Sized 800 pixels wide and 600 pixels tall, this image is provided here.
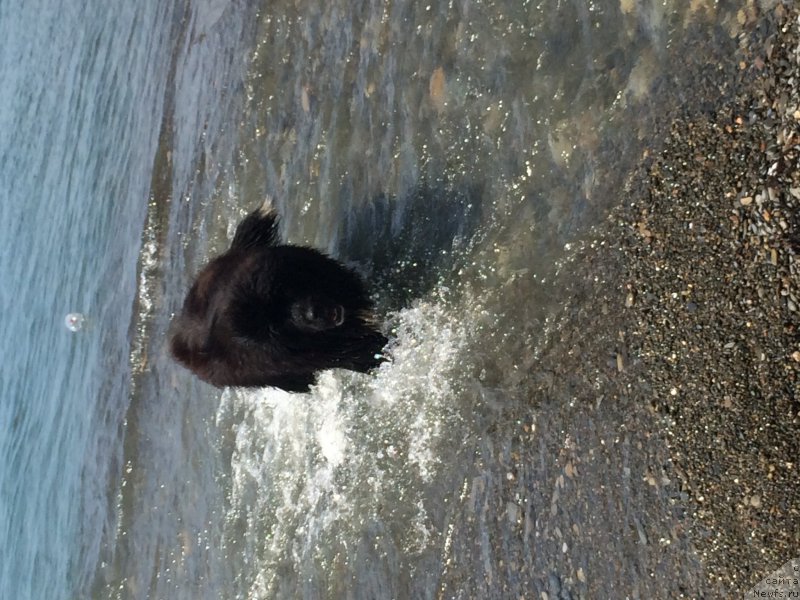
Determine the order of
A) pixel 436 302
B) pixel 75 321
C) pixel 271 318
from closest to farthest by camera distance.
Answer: pixel 271 318 < pixel 436 302 < pixel 75 321

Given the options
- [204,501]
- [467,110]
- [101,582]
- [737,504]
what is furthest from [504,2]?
[101,582]

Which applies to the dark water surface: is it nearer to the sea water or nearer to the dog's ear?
the sea water

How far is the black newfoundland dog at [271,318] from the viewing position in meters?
5.19

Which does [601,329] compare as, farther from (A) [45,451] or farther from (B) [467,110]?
(A) [45,451]

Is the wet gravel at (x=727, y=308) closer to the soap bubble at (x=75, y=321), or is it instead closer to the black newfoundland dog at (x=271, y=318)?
the black newfoundland dog at (x=271, y=318)

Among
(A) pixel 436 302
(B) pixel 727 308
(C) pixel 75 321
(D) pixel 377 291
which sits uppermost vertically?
(C) pixel 75 321

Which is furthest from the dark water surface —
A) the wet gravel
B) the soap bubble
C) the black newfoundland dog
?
the soap bubble

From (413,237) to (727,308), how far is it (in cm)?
258

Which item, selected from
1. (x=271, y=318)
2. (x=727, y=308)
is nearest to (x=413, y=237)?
(x=271, y=318)

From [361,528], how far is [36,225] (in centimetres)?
915

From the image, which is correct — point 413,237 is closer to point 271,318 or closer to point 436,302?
point 436,302

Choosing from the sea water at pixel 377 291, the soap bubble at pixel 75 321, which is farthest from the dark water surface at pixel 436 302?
the soap bubble at pixel 75 321

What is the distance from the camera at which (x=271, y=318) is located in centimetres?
518

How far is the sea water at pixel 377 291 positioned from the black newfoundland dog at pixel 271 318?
43 cm
